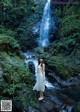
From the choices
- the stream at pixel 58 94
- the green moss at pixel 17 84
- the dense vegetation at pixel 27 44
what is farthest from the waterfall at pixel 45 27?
the green moss at pixel 17 84

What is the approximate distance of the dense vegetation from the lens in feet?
31.3

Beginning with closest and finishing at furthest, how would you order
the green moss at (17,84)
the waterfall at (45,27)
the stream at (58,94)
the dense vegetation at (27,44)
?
the green moss at (17,84), the stream at (58,94), the dense vegetation at (27,44), the waterfall at (45,27)

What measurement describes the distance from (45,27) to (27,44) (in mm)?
3628

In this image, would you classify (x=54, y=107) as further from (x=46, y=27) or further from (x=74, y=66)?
(x=46, y=27)

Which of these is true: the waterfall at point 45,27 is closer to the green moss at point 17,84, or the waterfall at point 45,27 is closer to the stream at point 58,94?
the stream at point 58,94

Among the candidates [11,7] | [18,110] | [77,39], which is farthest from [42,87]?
[11,7]

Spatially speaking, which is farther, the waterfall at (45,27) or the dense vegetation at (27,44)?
the waterfall at (45,27)

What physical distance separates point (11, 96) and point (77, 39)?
11.8 m

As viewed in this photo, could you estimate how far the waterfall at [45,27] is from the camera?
2392 centimetres

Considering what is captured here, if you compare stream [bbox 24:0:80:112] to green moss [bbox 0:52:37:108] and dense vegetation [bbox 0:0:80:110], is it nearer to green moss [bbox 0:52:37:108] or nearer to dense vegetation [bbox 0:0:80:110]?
green moss [bbox 0:52:37:108]

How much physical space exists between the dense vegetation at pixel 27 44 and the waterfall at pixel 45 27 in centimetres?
53

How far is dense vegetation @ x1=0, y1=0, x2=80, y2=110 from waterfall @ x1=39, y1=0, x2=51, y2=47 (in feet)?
1.73

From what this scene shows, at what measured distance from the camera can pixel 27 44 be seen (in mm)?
23312

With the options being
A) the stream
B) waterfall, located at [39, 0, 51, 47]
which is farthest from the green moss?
waterfall, located at [39, 0, 51, 47]
